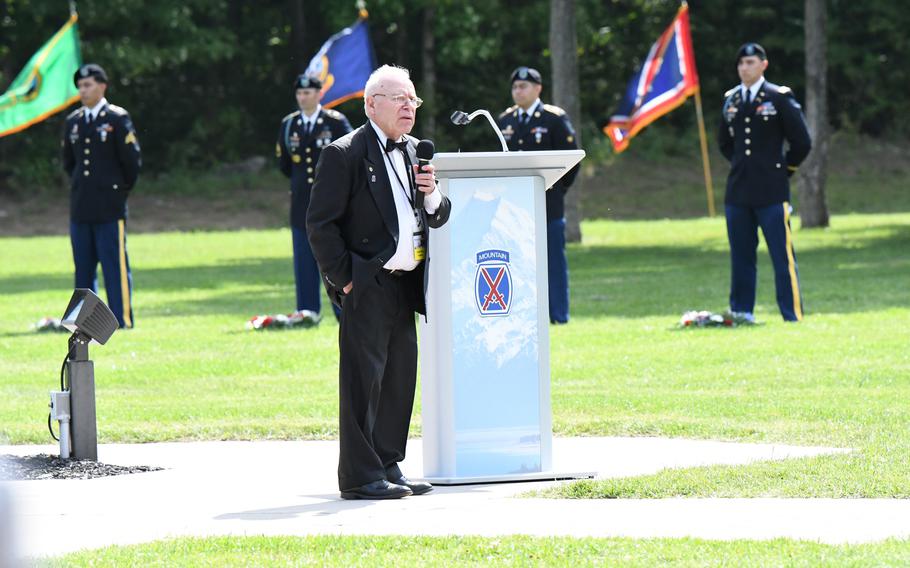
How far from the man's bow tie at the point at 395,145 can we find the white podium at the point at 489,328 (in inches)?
8.3

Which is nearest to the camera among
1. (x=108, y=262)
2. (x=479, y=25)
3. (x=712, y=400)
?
(x=712, y=400)

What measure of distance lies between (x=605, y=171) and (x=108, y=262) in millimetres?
33422

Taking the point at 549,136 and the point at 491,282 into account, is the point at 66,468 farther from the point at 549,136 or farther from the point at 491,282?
the point at 549,136

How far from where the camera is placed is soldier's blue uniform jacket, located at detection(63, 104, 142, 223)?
16.8 metres

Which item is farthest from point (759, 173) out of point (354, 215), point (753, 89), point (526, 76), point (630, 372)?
point (354, 215)

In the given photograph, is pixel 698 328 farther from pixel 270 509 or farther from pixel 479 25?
pixel 479 25

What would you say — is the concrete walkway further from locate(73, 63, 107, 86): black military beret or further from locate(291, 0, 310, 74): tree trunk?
locate(291, 0, 310, 74): tree trunk

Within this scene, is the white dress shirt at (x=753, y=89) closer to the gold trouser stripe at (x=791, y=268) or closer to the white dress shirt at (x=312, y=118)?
the gold trouser stripe at (x=791, y=268)

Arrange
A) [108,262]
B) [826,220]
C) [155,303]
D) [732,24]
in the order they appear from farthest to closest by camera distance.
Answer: [732,24], [826,220], [155,303], [108,262]

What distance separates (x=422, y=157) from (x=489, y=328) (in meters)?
1.04

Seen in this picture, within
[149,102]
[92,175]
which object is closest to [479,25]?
[149,102]

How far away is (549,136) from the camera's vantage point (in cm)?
1625

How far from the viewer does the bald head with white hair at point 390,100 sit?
7.95 metres

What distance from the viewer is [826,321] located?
53.4ft
